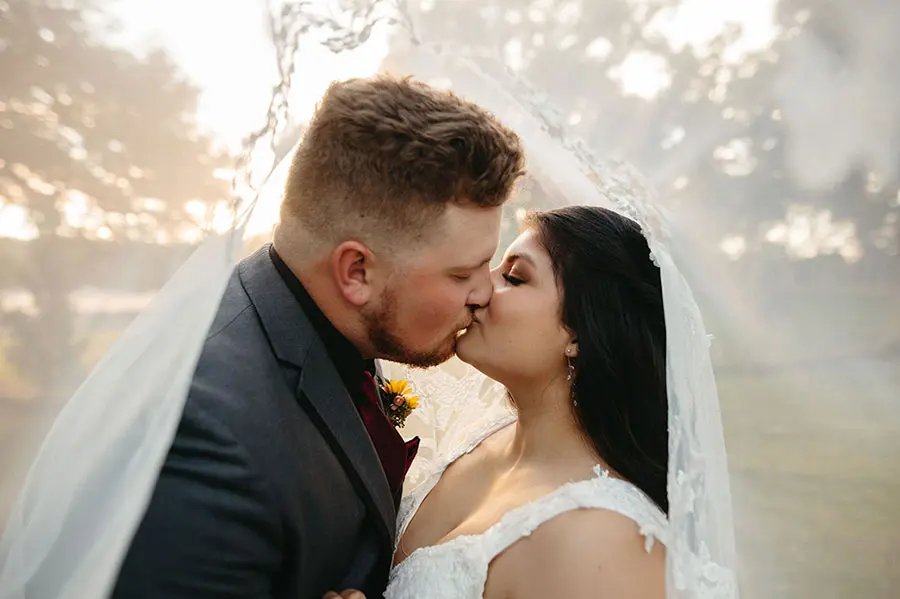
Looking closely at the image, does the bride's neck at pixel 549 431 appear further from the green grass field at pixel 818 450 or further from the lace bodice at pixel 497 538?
the green grass field at pixel 818 450

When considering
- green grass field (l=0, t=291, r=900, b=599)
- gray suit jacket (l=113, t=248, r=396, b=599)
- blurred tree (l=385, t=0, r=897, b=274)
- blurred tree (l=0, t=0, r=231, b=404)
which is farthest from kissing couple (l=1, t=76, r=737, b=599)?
green grass field (l=0, t=291, r=900, b=599)

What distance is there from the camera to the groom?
1.25 meters

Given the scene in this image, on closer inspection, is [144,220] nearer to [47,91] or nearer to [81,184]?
[81,184]

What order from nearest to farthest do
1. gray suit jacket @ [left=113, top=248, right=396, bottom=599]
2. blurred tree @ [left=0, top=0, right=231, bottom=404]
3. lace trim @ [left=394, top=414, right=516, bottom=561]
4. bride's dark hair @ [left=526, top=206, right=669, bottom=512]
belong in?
1. blurred tree @ [left=0, top=0, right=231, bottom=404]
2. gray suit jacket @ [left=113, top=248, right=396, bottom=599]
3. bride's dark hair @ [left=526, top=206, right=669, bottom=512]
4. lace trim @ [left=394, top=414, right=516, bottom=561]

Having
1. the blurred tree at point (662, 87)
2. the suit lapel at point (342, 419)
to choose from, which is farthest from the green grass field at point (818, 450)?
the suit lapel at point (342, 419)

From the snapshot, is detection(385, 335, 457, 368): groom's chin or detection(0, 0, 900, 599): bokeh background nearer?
detection(0, 0, 900, 599): bokeh background

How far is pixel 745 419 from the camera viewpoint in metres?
2.22

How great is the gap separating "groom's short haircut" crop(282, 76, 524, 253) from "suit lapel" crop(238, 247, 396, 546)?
172 mm

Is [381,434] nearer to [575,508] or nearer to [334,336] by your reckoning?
[334,336]

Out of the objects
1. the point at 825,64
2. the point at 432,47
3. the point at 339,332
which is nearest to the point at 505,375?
the point at 339,332

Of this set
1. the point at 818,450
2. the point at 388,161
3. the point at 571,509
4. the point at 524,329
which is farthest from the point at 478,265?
the point at 818,450

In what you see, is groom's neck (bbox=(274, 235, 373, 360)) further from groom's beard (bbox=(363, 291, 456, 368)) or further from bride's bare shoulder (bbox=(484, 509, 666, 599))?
bride's bare shoulder (bbox=(484, 509, 666, 599))

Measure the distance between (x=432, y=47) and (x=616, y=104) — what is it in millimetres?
457

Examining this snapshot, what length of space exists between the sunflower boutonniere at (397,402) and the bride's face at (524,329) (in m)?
0.31
